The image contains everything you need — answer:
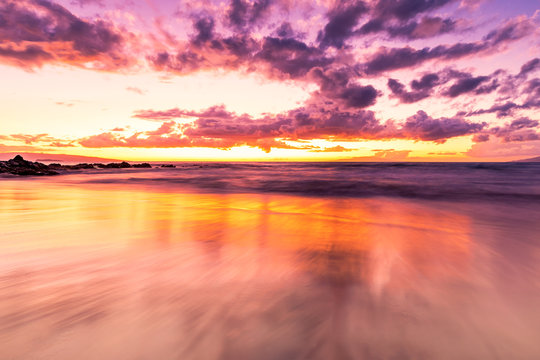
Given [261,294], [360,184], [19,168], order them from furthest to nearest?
[19,168] < [360,184] < [261,294]

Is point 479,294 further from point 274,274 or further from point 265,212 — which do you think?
point 265,212

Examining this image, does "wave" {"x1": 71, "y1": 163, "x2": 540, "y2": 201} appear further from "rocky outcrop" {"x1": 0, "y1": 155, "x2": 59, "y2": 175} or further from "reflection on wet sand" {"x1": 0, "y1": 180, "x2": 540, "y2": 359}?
"reflection on wet sand" {"x1": 0, "y1": 180, "x2": 540, "y2": 359}

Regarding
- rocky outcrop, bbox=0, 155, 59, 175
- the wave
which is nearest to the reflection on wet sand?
the wave

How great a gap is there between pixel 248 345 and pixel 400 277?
2187 mm

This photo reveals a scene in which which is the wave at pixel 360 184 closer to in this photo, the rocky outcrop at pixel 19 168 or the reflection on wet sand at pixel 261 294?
the rocky outcrop at pixel 19 168

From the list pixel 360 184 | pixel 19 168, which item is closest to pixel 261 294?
pixel 360 184

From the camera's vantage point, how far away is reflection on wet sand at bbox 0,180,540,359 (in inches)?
79.7

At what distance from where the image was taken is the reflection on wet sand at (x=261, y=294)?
2.03 m

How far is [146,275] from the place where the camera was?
10.7 ft

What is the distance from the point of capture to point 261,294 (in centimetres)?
280

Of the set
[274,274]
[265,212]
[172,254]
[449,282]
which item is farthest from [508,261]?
[265,212]

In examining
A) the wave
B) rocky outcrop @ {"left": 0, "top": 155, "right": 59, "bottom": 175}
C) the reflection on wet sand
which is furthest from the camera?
rocky outcrop @ {"left": 0, "top": 155, "right": 59, "bottom": 175}

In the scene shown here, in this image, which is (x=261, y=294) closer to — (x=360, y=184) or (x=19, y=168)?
(x=360, y=184)

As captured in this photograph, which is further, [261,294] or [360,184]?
[360,184]
